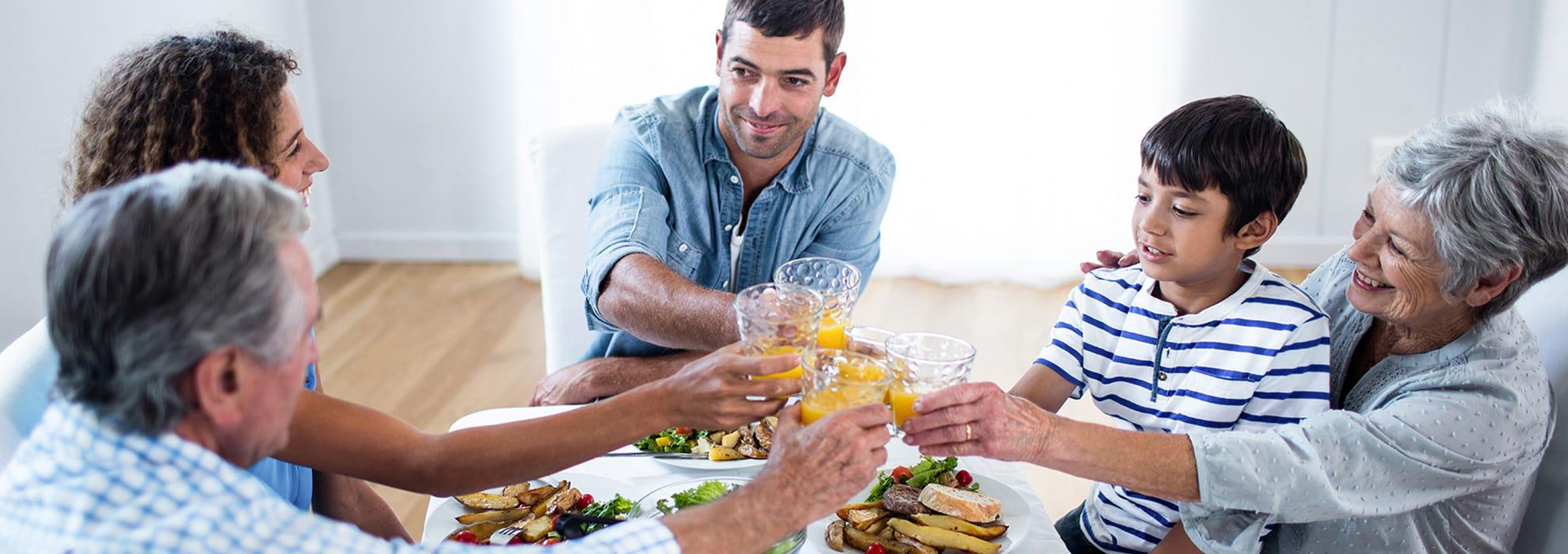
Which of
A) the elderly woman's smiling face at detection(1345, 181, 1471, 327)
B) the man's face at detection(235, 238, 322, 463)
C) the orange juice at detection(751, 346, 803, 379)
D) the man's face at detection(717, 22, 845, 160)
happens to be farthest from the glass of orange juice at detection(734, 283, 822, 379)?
the man's face at detection(717, 22, 845, 160)

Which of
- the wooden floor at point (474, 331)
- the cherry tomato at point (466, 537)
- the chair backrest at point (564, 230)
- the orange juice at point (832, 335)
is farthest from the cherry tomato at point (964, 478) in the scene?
the wooden floor at point (474, 331)

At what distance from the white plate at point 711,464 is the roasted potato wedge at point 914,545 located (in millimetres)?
303

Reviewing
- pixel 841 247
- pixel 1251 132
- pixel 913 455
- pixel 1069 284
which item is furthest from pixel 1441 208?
pixel 1069 284

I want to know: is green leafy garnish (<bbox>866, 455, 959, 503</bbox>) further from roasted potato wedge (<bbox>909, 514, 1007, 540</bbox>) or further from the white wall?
the white wall

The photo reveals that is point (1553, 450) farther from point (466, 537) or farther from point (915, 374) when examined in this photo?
point (466, 537)

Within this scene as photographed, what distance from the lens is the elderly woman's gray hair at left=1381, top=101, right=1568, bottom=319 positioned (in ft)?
4.92

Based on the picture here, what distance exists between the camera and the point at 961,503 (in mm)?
1546

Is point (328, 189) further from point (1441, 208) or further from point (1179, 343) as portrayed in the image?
point (1441, 208)

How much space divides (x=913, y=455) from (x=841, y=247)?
0.93 meters

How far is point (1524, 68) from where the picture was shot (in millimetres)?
4703

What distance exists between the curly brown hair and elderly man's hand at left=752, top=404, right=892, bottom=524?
849 mm

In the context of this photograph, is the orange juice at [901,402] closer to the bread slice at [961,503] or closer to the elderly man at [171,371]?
the bread slice at [961,503]

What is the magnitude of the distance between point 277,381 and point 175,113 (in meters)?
0.68

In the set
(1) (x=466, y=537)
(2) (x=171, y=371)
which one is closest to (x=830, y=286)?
(1) (x=466, y=537)
